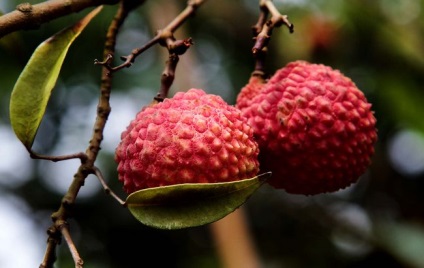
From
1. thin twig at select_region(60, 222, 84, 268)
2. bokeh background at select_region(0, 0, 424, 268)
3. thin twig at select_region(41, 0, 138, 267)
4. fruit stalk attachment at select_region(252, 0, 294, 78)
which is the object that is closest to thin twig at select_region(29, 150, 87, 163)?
thin twig at select_region(41, 0, 138, 267)

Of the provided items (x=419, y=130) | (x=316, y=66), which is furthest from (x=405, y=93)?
(x=316, y=66)

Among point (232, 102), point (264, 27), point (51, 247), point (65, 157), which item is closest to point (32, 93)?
point (65, 157)

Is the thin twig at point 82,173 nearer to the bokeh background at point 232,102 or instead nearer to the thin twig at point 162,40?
the thin twig at point 162,40

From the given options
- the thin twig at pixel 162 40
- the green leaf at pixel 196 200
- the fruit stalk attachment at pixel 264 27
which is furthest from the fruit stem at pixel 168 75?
the green leaf at pixel 196 200

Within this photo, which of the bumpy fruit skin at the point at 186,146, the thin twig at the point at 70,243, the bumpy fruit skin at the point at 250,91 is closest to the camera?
the thin twig at the point at 70,243

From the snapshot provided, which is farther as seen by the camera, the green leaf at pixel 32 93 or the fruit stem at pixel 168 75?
the fruit stem at pixel 168 75

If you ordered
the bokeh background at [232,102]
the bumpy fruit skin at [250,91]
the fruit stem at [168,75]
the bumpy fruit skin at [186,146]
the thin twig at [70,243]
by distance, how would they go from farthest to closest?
the bokeh background at [232,102], the bumpy fruit skin at [250,91], the fruit stem at [168,75], the bumpy fruit skin at [186,146], the thin twig at [70,243]

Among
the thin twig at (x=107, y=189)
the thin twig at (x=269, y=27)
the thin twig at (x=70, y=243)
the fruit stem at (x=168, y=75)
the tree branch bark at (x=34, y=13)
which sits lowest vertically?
the thin twig at (x=70, y=243)

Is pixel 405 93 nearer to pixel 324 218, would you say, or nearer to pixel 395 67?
pixel 395 67
